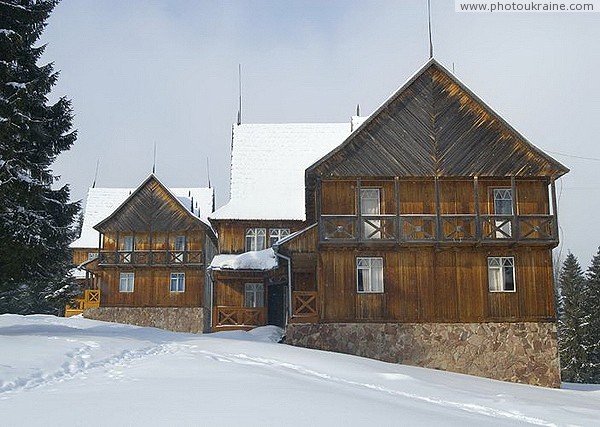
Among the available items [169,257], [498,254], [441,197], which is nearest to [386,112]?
[441,197]

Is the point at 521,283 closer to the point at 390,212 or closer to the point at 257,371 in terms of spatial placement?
the point at 390,212

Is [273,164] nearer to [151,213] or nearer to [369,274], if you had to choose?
[151,213]

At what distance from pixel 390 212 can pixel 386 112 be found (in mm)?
3895

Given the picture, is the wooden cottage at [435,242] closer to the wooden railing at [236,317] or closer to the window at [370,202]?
the window at [370,202]

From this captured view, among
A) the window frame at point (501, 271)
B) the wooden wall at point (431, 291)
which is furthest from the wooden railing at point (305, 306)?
the window frame at point (501, 271)

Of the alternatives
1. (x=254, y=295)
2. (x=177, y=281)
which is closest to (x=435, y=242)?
(x=254, y=295)

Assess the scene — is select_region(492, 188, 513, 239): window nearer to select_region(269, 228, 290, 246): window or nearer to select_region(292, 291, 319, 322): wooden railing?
select_region(292, 291, 319, 322): wooden railing

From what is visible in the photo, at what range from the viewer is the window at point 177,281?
41.8m

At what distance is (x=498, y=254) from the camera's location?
24656mm

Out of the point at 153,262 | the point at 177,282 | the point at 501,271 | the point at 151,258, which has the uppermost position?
the point at 151,258

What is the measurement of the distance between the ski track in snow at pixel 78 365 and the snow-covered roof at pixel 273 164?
15543mm

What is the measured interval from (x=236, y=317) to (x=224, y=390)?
22.3 metres

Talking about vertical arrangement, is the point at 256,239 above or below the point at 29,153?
below

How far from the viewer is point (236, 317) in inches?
1310
